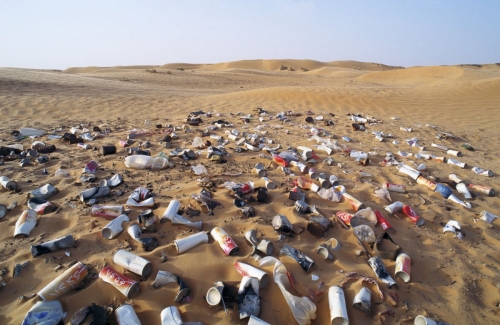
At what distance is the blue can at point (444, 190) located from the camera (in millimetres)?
3488

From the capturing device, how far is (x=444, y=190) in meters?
3.51

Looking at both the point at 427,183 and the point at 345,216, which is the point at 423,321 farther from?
the point at 427,183

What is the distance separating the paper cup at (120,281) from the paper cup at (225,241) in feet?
2.24

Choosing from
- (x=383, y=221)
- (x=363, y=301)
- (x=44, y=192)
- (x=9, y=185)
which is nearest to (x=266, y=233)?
(x=363, y=301)

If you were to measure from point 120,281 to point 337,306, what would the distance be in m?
1.44

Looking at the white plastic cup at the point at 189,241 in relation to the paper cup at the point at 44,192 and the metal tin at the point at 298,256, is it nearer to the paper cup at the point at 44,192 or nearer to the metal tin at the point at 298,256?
the metal tin at the point at 298,256

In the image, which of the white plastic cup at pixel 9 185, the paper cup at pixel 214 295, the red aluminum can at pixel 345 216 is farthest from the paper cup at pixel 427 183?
the white plastic cup at pixel 9 185

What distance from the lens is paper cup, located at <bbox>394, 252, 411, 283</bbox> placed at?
2125mm

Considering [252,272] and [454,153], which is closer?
[252,272]

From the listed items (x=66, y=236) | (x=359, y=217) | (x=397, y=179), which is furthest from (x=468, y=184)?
(x=66, y=236)

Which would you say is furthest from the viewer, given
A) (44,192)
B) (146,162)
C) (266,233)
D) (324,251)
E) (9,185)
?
(146,162)

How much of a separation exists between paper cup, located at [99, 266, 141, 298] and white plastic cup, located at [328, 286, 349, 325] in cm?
129

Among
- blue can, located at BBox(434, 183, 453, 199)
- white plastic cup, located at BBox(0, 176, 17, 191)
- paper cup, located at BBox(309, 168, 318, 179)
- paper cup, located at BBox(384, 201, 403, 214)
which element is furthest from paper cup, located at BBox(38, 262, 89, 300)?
blue can, located at BBox(434, 183, 453, 199)

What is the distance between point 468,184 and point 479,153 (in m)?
2.27
